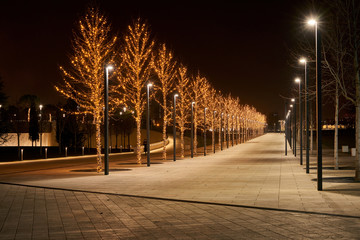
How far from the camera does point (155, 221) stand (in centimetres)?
1138

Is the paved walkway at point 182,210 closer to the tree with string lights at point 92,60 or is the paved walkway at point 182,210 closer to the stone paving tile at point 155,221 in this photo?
the stone paving tile at point 155,221

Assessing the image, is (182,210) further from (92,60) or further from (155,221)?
(92,60)

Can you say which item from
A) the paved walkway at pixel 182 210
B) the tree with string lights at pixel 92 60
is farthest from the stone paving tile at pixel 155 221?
the tree with string lights at pixel 92 60

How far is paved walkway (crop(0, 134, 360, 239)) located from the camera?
10.0 metres

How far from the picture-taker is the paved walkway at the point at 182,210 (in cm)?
1002

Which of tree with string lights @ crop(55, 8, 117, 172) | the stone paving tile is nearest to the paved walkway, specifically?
the stone paving tile

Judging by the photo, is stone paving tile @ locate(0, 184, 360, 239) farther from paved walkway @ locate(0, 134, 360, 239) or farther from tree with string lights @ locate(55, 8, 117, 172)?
tree with string lights @ locate(55, 8, 117, 172)

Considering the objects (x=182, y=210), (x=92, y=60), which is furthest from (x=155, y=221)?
(x=92, y=60)

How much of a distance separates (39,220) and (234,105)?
9592 cm

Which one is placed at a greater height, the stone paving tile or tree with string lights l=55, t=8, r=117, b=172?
tree with string lights l=55, t=8, r=117, b=172

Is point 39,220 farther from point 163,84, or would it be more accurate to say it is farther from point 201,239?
point 163,84

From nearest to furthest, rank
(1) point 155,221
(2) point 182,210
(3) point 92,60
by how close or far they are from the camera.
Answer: (1) point 155,221, (2) point 182,210, (3) point 92,60

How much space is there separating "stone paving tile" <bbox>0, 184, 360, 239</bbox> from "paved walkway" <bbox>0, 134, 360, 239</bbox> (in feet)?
0.06

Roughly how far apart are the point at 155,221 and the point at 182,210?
175 centimetres
